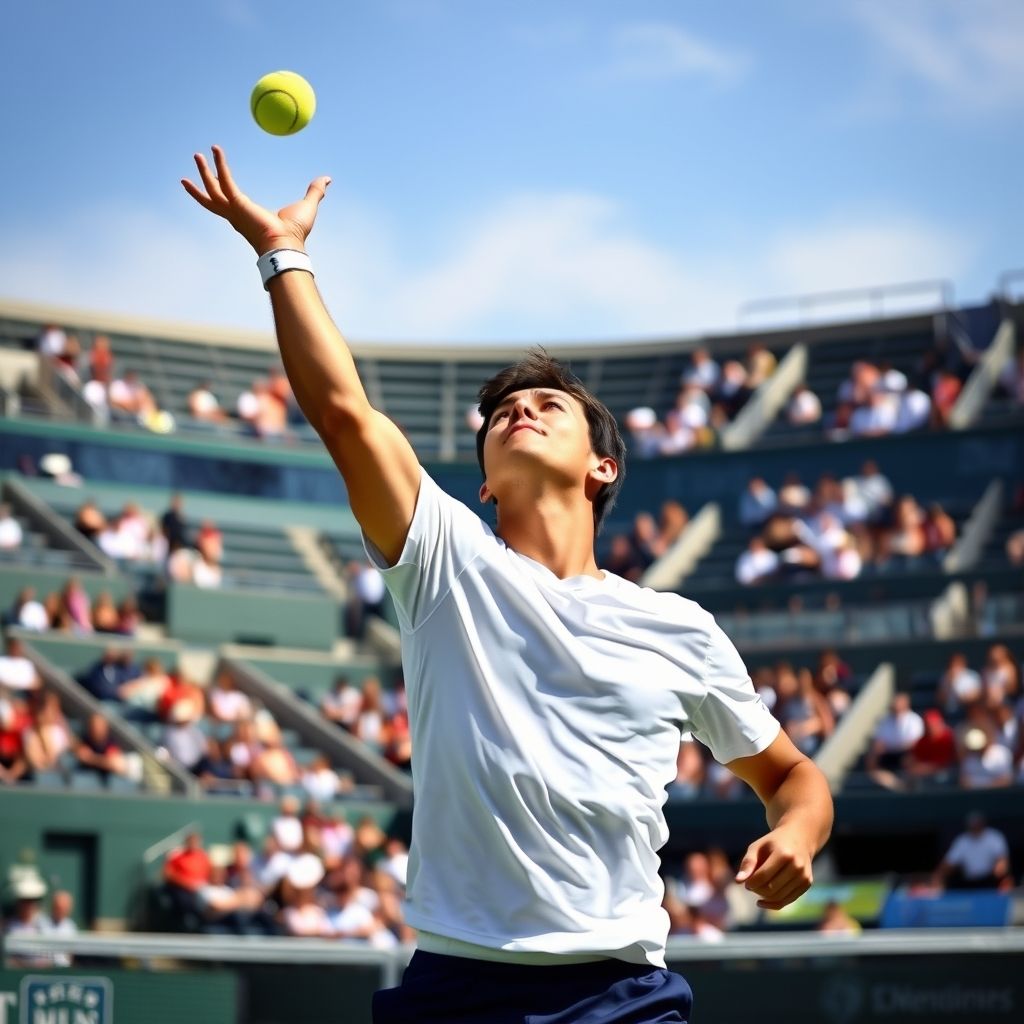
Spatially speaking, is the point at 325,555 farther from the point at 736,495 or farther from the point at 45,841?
the point at 45,841

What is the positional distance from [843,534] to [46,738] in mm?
8610

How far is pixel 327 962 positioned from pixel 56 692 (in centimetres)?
844

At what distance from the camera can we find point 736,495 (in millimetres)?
22422

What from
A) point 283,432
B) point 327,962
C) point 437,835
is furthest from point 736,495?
point 437,835

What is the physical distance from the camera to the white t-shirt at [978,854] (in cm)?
1425

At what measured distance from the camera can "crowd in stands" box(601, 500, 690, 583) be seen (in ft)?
68.4

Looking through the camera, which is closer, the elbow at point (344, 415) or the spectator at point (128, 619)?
the elbow at point (344, 415)

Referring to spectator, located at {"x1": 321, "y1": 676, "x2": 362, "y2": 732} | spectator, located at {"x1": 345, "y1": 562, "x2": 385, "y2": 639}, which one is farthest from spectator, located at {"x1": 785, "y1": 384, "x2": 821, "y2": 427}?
spectator, located at {"x1": 321, "y1": 676, "x2": 362, "y2": 732}

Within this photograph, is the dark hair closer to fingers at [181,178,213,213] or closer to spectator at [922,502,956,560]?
fingers at [181,178,213,213]

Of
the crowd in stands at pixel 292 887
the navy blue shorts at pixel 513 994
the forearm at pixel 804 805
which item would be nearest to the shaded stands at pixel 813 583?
the crowd in stands at pixel 292 887

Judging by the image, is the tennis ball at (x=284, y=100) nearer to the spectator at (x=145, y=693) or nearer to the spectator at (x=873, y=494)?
the spectator at (x=145, y=693)

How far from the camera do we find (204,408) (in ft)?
78.8

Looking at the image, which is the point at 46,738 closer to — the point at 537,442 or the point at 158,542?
the point at 158,542

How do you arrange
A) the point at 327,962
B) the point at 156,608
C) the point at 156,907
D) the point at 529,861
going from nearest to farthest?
the point at 529,861
the point at 327,962
the point at 156,907
the point at 156,608
